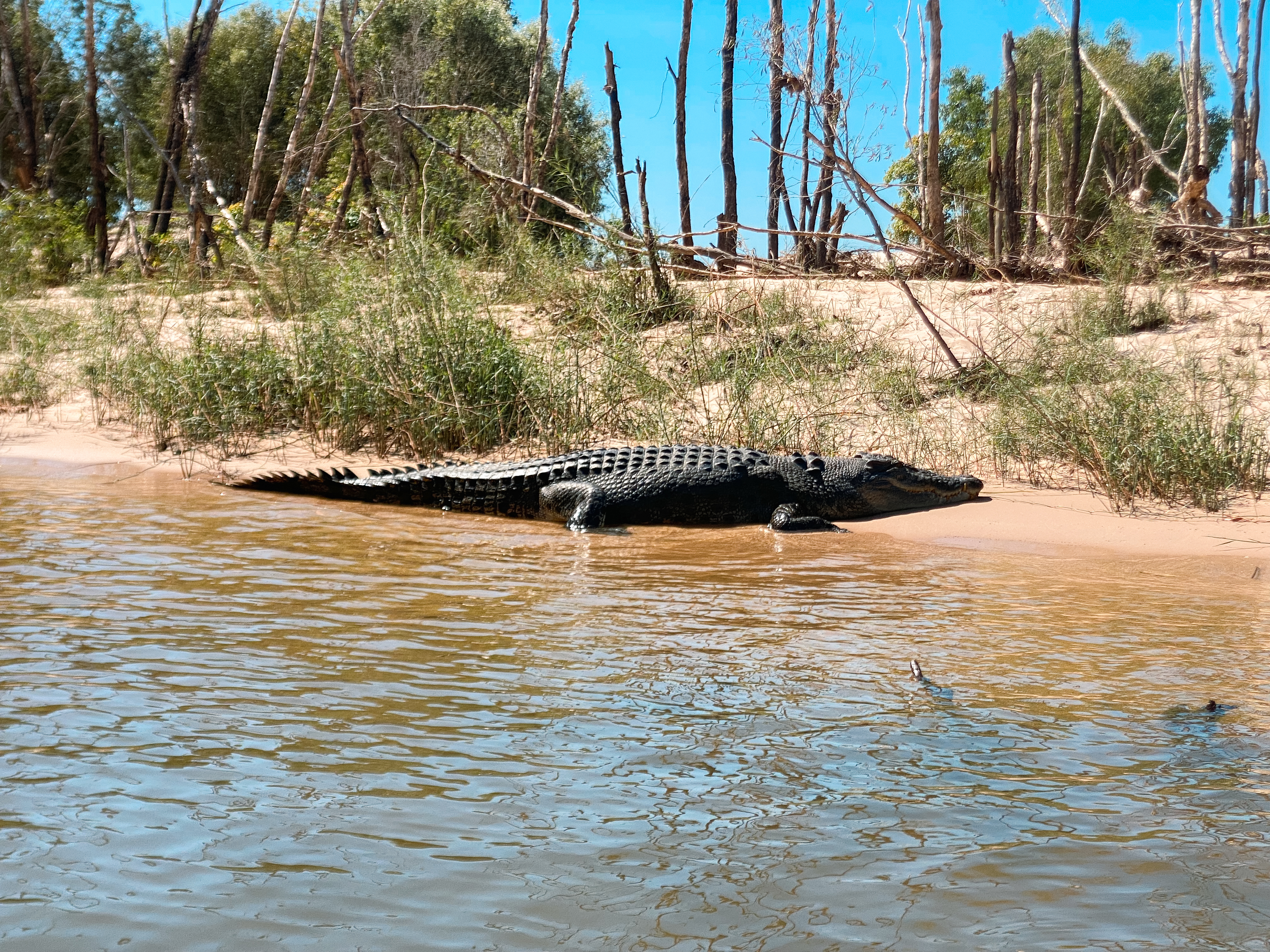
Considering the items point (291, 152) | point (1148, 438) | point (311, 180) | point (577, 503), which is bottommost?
point (577, 503)

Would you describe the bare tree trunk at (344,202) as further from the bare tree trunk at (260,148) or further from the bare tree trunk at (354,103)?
the bare tree trunk at (260,148)

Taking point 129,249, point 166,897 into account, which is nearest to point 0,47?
point 129,249

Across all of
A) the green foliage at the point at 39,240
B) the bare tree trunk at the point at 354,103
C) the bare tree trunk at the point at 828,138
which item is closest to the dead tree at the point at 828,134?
the bare tree trunk at the point at 828,138

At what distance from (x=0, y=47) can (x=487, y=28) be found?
38.2 ft

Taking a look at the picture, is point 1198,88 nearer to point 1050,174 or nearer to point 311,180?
point 1050,174

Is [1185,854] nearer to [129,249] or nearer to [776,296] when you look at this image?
[776,296]

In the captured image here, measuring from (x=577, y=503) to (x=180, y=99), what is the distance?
48.6 feet

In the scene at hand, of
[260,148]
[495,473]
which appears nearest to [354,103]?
[260,148]

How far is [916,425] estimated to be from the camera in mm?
8703

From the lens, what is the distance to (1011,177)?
13664 mm

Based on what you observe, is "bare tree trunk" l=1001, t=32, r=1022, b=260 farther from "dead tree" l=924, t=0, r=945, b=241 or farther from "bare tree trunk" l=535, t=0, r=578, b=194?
"bare tree trunk" l=535, t=0, r=578, b=194

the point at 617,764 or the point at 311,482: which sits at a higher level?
the point at 311,482

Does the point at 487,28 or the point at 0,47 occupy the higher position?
the point at 487,28

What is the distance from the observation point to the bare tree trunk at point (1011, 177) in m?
→ 13.3
